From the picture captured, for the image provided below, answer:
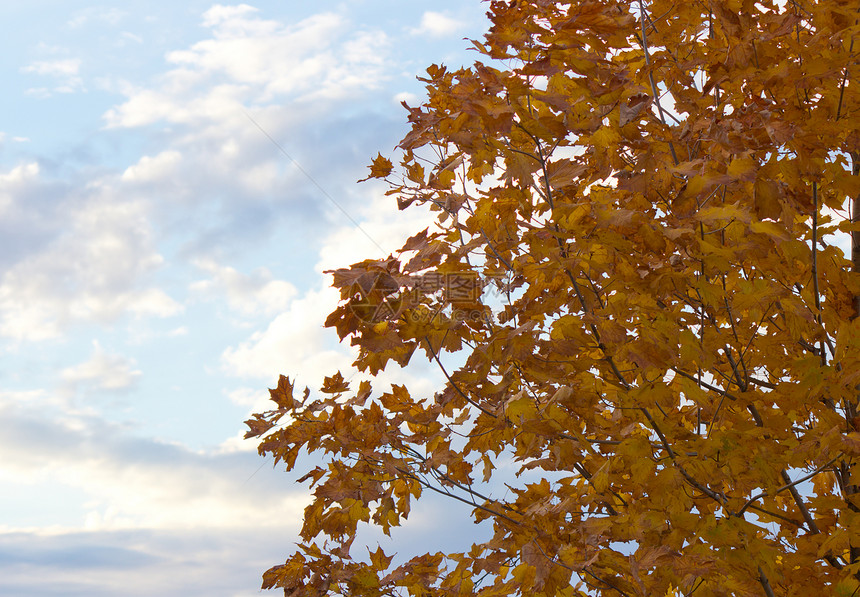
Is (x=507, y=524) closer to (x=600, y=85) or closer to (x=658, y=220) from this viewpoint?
(x=658, y=220)

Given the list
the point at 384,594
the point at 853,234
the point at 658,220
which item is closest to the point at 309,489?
the point at 384,594

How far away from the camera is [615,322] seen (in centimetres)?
261

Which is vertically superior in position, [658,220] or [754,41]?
[754,41]

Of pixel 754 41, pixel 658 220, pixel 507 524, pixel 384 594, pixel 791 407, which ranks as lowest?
pixel 384 594

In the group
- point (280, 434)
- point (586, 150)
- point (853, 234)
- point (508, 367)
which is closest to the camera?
point (508, 367)

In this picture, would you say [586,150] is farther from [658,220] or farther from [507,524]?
[507,524]

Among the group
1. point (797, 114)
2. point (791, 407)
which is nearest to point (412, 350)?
point (791, 407)

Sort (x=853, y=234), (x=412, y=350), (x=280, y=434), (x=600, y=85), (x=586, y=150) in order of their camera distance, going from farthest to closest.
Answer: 1. (x=853, y=234)
2. (x=586, y=150)
3. (x=280, y=434)
4. (x=600, y=85)
5. (x=412, y=350)

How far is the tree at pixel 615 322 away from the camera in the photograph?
256 cm

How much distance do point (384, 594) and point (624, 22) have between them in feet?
9.51

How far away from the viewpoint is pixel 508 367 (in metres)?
3.01

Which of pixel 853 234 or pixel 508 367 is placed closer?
pixel 508 367

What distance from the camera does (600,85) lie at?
2801mm

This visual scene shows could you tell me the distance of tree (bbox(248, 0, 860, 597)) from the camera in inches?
101
